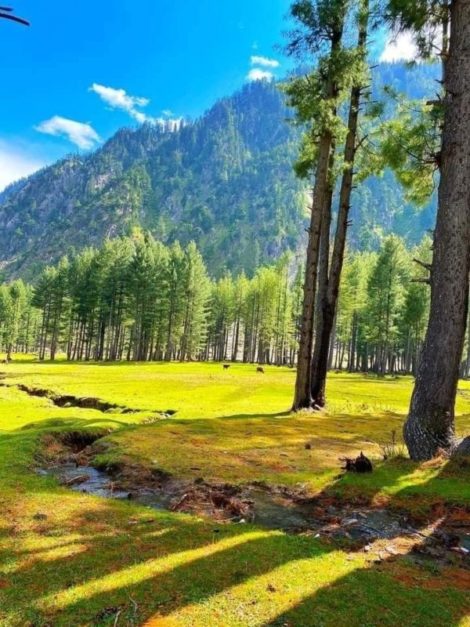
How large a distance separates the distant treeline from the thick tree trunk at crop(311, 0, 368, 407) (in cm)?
4123

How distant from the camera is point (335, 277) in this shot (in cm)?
1820

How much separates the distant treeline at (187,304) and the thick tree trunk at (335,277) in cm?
4123

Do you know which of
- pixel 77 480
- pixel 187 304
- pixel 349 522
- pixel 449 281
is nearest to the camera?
pixel 349 522

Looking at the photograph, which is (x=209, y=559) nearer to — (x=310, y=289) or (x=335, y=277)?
(x=310, y=289)

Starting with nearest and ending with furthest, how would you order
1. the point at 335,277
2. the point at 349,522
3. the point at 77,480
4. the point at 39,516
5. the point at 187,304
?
the point at 39,516 < the point at 349,522 < the point at 77,480 < the point at 335,277 < the point at 187,304

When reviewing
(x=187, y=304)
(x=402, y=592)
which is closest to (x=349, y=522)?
(x=402, y=592)

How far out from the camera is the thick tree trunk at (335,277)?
17.8 metres

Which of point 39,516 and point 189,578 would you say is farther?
point 39,516

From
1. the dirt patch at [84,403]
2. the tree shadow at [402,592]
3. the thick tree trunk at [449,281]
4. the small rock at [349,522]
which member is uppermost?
the thick tree trunk at [449,281]

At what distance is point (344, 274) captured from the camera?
6209 centimetres

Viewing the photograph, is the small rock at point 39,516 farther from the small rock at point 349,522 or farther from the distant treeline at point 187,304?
the distant treeline at point 187,304

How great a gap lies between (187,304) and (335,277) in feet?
187

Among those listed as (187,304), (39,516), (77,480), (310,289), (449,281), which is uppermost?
(187,304)

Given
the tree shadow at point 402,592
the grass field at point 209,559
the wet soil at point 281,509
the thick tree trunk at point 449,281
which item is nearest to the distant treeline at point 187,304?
the thick tree trunk at point 449,281
